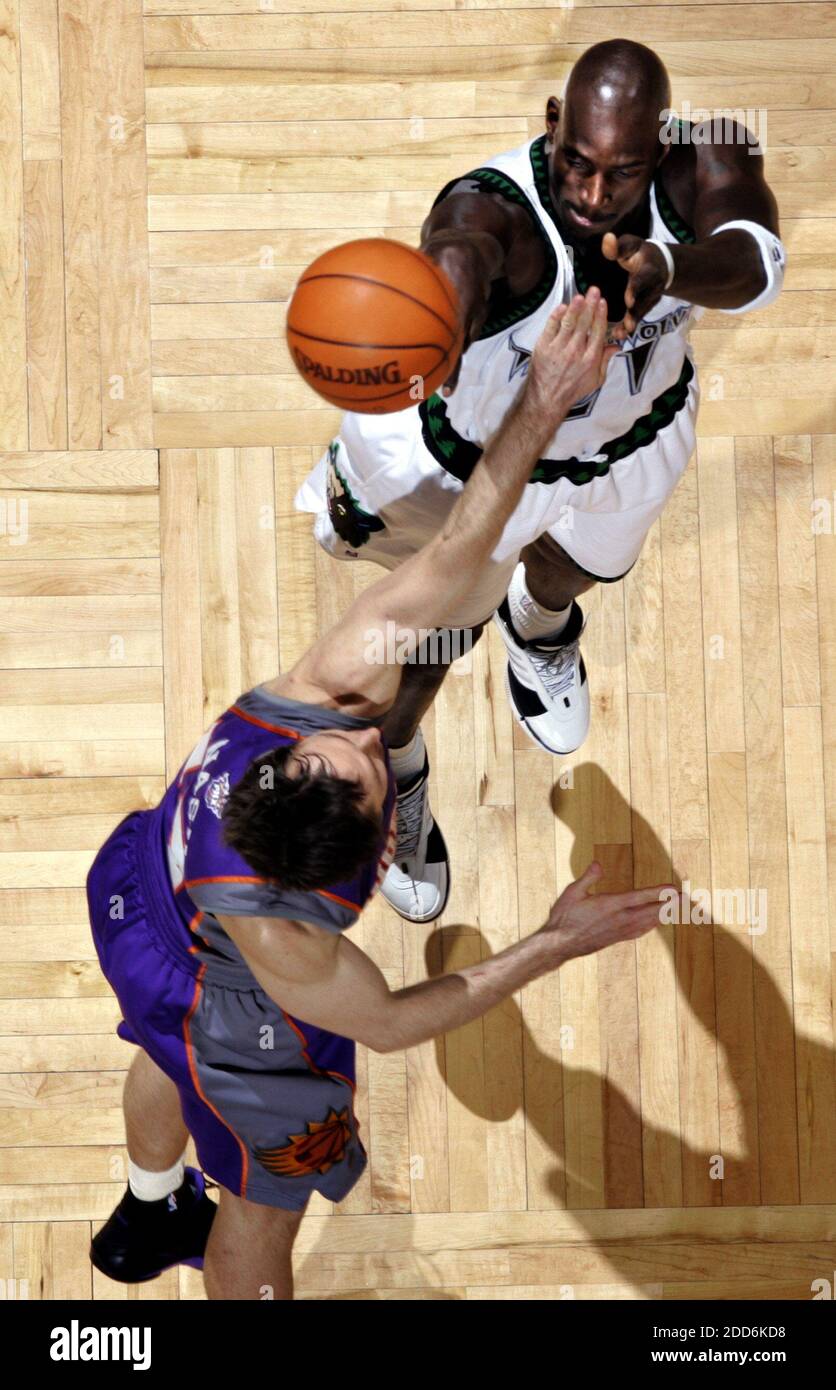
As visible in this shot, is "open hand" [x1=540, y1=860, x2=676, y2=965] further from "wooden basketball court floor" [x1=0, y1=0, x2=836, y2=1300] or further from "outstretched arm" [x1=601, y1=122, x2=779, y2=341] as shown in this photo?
"wooden basketball court floor" [x1=0, y1=0, x2=836, y2=1300]

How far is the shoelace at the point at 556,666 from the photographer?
3.51 m

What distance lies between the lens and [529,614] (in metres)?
3.43

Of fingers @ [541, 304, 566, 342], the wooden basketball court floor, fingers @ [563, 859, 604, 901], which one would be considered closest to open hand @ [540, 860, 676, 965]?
fingers @ [563, 859, 604, 901]

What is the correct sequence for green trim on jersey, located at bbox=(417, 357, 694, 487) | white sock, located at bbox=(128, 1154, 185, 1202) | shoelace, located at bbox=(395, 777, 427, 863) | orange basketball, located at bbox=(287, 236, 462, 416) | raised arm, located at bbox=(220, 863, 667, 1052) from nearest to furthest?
orange basketball, located at bbox=(287, 236, 462, 416)
raised arm, located at bbox=(220, 863, 667, 1052)
green trim on jersey, located at bbox=(417, 357, 694, 487)
white sock, located at bbox=(128, 1154, 185, 1202)
shoelace, located at bbox=(395, 777, 427, 863)

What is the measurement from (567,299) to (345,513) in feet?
2.72

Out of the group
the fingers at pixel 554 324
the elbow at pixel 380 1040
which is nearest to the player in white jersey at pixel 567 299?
the fingers at pixel 554 324

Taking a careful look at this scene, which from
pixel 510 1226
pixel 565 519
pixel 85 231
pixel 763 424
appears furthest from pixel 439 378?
pixel 510 1226

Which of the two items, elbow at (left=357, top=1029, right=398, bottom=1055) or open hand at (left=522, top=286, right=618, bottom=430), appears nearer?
open hand at (left=522, top=286, right=618, bottom=430)

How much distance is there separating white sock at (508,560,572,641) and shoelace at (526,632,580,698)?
0.06 metres

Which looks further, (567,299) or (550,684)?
(550,684)

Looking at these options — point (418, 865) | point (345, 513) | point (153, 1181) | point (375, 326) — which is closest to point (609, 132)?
point (375, 326)

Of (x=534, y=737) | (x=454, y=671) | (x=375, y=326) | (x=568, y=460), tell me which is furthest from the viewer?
(x=454, y=671)

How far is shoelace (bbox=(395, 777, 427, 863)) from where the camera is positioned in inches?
137

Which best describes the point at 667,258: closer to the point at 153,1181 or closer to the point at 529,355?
the point at 529,355
